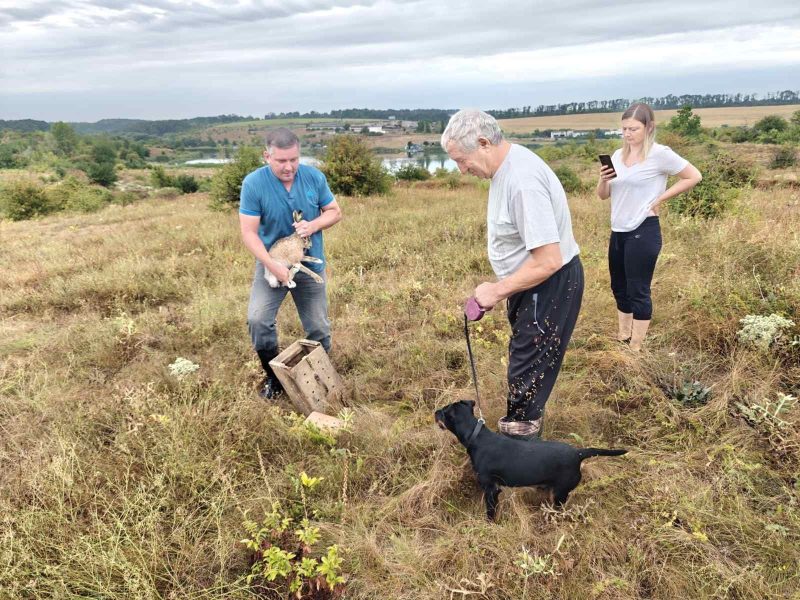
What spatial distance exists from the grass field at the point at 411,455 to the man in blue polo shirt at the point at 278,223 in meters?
0.54

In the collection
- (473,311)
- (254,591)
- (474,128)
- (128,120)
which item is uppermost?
(128,120)

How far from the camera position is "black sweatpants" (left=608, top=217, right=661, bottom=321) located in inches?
117

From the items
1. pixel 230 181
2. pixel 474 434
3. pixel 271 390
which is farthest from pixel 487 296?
pixel 230 181

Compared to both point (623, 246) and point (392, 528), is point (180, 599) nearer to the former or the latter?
point (392, 528)

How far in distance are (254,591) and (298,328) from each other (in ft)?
A: 8.86

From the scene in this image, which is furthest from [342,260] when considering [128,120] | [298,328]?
[128,120]

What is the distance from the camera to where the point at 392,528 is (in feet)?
6.81

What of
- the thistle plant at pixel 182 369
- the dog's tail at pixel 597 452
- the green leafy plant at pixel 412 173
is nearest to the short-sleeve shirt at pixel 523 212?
the dog's tail at pixel 597 452

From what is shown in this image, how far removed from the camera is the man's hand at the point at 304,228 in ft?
9.68

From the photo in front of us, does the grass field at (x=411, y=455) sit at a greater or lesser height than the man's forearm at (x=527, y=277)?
lesser

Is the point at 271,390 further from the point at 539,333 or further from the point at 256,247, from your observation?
the point at 539,333

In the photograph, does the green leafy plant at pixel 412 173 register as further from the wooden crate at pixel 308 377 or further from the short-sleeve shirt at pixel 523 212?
the short-sleeve shirt at pixel 523 212

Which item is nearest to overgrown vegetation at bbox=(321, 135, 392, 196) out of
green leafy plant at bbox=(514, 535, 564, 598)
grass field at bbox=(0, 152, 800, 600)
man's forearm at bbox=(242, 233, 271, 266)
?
grass field at bbox=(0, 152, 800, 600)

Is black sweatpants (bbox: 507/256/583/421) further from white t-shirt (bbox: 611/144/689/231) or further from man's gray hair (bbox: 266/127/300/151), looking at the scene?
man's gray hair (bbox: 266/127/300/151)
